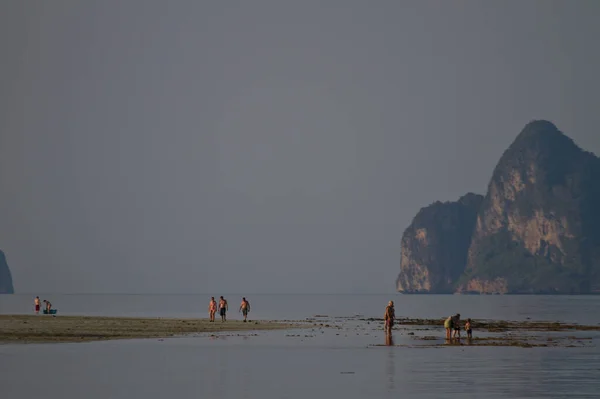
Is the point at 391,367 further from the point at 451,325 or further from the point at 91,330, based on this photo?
the point at 91,330

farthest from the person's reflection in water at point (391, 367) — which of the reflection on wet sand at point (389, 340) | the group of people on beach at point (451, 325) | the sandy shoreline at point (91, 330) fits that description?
the sandy shoreline at point (91, 330)

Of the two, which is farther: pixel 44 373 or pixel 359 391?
pixel 44 373

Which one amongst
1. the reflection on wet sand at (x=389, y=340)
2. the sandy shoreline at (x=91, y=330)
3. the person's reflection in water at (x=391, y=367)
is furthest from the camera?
the reflection on wet sand at (x=389, y=340)

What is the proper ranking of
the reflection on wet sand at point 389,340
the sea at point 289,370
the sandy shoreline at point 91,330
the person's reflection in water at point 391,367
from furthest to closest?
the reflection on wet sand at point 389,340 < the sandy shoreline at point 91,330 < the person's reflection in water at point 391,367 < the sea at point 289,370

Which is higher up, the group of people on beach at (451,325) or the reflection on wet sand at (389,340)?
the group of people on beach at (451,325)

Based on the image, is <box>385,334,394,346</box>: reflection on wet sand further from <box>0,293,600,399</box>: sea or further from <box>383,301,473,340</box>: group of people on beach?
<box>383,301,473,340</box>: group of people on beach

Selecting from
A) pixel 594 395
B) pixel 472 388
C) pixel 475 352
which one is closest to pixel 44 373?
pixel 472 388

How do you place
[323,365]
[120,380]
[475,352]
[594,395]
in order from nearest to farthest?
[594,395]
[120,380]
[323,365]
[475,352]

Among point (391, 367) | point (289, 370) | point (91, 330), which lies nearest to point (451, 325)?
point (391, 367)

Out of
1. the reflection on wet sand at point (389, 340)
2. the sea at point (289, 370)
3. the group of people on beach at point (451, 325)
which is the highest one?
the group of people on beach at point (451, 325)

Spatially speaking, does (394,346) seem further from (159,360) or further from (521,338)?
(159,360)

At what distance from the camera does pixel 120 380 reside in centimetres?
3247

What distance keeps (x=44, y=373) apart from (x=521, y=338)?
35545 mm

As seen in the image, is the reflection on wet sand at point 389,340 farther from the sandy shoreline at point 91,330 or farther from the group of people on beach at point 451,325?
the sandy shoreline at point 91,330
